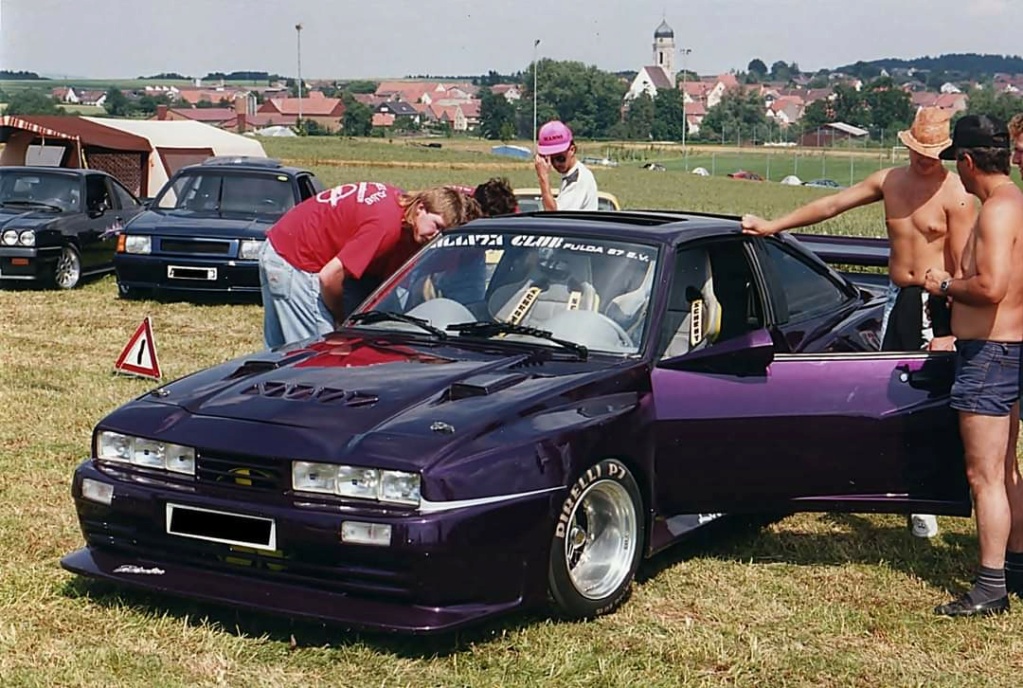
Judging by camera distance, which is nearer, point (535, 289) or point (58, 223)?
point (535, 289)

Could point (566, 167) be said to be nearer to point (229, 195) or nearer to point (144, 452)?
point (144, 452)

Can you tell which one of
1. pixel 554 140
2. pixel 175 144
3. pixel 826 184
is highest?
pixel 554 140

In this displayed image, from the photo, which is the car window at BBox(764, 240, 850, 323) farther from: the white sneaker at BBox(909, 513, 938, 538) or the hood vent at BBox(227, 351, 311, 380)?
the hood vent at BBox(227, 351, 311, 380)

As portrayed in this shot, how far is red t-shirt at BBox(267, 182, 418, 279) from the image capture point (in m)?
6.94

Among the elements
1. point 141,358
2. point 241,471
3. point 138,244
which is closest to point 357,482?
point 241,471

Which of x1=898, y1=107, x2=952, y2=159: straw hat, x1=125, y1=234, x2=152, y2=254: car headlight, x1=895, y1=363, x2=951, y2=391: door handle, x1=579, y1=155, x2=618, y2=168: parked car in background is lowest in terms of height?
x1=579, y1=155, x2=618, y2=168: parked car in background

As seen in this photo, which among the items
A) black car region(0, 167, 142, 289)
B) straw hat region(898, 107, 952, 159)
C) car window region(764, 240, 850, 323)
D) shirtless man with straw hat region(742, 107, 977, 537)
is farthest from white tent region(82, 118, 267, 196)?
straw hat region(898, 107, 952, 159)

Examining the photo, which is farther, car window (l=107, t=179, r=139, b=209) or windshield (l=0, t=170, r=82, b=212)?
car window (l=107, t=179, r=139, b=209)

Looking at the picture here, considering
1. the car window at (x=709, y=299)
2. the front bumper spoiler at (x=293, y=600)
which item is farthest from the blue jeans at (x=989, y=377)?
the front bumper spoiler at (x=293, y=600)

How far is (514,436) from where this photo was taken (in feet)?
15.2

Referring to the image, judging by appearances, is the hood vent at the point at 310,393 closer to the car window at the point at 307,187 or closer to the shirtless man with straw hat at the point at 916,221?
the shirtless man with straw hat at the point at 916,221

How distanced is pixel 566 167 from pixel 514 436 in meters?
4.70

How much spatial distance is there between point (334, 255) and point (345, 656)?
10.3ft

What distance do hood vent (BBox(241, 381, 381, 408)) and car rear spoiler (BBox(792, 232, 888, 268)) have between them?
13.4ft
